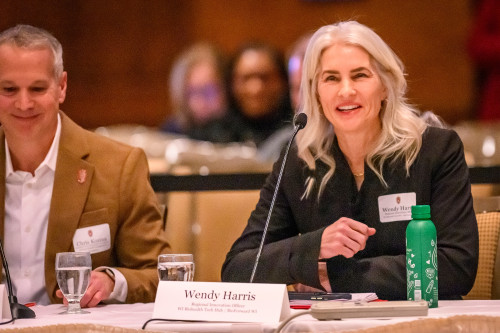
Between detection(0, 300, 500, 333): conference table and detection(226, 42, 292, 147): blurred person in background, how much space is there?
3909mm

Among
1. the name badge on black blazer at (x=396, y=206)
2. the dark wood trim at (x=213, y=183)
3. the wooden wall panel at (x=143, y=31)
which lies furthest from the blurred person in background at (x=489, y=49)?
the name badge on black blazer at (x=396, y=206)

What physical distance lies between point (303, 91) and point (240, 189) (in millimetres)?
502

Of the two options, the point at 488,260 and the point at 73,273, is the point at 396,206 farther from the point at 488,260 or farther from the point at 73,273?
the point at 73,273

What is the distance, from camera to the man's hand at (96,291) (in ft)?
7.16

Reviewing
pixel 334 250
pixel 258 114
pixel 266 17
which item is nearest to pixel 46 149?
pixel 334 250

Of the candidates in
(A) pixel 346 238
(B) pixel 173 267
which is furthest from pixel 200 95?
(B) pixel 173 267

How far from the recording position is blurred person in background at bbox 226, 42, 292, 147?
579 centimetres

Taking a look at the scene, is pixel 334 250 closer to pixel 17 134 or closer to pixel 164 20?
pixel 17 134

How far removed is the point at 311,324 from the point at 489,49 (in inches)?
233

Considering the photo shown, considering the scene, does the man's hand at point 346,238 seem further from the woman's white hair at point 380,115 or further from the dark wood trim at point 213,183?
the dark wood trim at point 213,183

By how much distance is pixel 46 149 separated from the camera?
8.98 ft

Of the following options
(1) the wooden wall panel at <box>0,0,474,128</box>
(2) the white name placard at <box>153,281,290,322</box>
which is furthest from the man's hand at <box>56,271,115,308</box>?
(1) the wooden wall panel at <box>0,0,474,128</box>

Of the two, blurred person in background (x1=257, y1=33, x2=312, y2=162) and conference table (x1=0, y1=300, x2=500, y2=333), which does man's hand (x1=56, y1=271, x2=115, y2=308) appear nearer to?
conference table (x1=0, y1=300, x2=500, y2=333)

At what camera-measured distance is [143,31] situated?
326 inches
